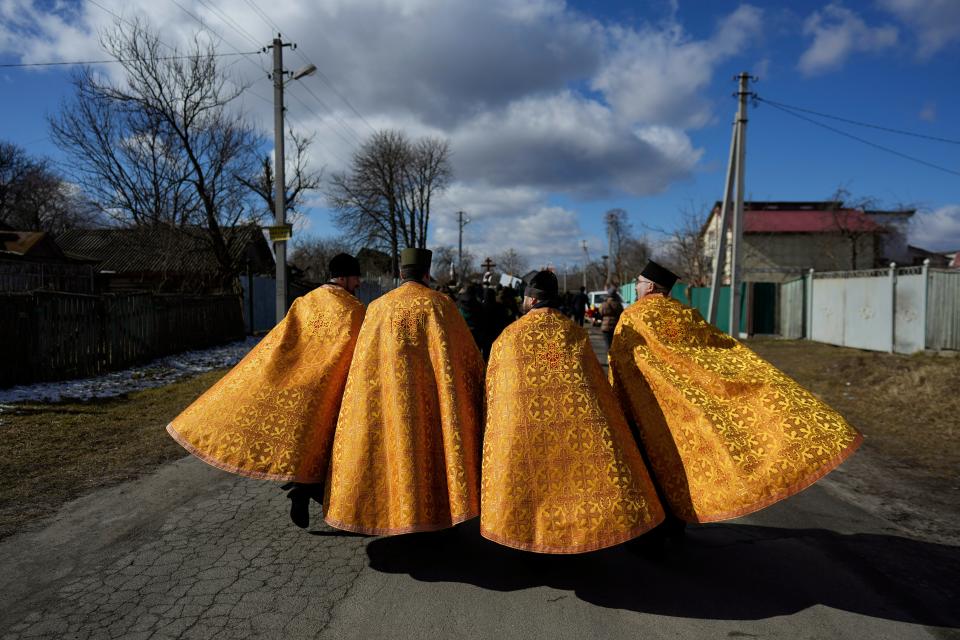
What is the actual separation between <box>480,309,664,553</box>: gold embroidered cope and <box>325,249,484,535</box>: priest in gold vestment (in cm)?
18

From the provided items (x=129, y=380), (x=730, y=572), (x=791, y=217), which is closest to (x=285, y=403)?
(x=730, y=572)

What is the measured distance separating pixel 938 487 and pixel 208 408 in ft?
20.6

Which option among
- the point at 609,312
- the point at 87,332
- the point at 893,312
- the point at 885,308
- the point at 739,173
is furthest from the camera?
the point at 739,173

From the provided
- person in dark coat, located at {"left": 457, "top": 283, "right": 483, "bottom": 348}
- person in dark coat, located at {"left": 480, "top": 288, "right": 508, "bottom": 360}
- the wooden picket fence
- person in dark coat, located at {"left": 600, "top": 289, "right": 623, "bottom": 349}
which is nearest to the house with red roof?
person in dark coat, located at {"left": 600, "top": 289, "right": 623, "bottom": 349}

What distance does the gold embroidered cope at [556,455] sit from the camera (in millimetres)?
3246

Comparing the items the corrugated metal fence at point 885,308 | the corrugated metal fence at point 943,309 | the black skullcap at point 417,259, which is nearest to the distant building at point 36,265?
the black skullcap at point 417,259

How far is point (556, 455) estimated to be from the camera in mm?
3369

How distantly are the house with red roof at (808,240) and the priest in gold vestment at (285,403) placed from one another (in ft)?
120

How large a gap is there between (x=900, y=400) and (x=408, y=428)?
9.12 metres

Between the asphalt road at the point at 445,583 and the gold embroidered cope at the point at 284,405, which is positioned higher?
the gold embroidered cope at the point at 284,405

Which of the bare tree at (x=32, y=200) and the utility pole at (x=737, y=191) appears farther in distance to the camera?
the bare tree at (x=32, y=200)

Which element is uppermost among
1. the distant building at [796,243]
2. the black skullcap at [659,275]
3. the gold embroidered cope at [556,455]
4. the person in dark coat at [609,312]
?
the distant building at [796,243]

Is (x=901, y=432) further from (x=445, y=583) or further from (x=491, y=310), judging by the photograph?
(x=445, y=583)

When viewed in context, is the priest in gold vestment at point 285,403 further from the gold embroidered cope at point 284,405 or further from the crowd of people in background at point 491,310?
the crowd of people in background at point 491,310
